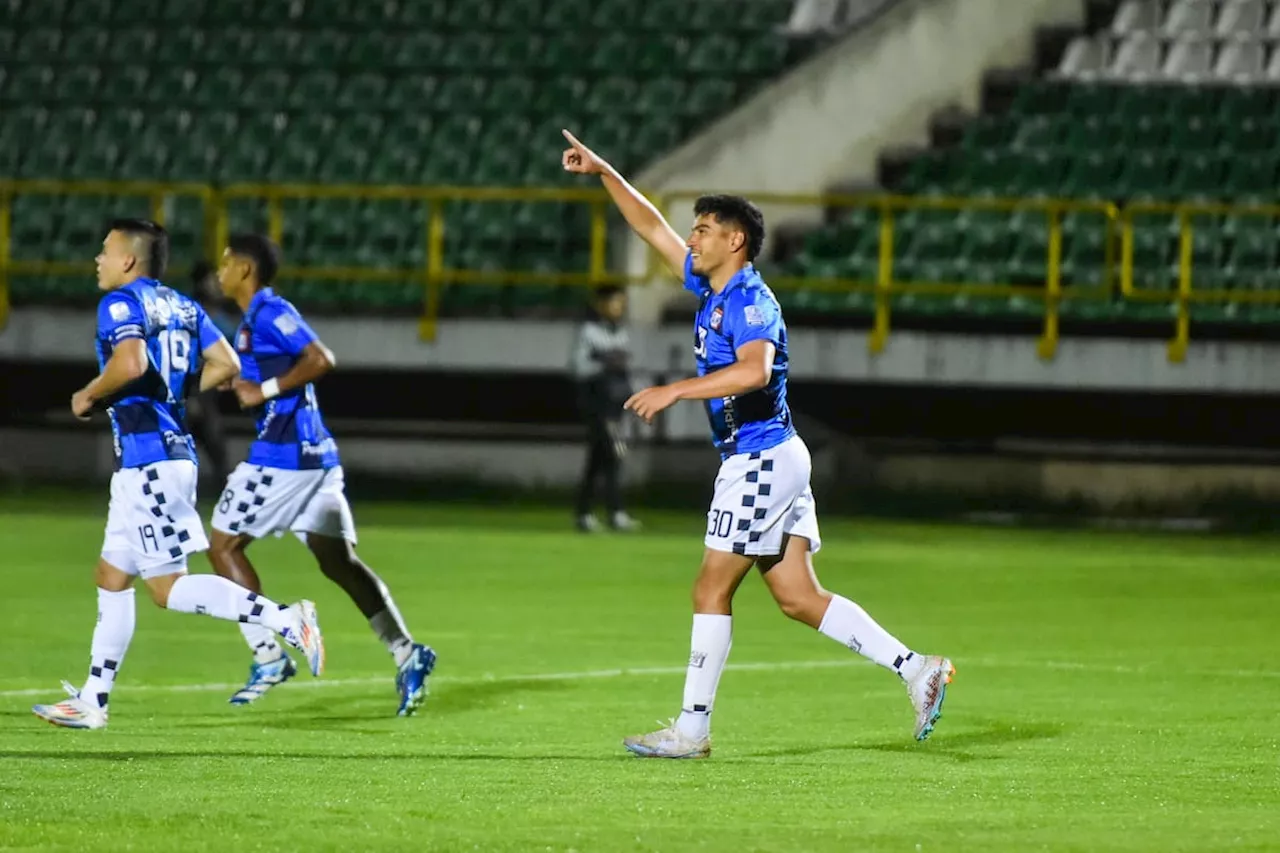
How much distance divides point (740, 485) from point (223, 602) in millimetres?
2139

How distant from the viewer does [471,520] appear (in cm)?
2169

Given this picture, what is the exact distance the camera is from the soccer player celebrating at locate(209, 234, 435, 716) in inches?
415

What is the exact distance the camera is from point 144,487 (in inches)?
371

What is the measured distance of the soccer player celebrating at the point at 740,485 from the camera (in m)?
8.59

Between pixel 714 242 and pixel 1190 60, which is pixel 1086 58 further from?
pixel 714 242

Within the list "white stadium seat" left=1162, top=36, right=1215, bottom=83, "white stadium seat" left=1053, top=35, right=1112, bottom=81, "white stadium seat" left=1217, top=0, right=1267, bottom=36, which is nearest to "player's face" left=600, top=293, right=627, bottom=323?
"white stadium seat" left=1053, top=35, right=1112, bottom=81

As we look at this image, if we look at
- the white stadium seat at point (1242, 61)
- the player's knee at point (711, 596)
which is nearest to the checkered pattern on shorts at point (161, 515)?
the player's knee at point (711, 596)

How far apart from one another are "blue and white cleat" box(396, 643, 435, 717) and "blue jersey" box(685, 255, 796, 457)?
6.30 feet

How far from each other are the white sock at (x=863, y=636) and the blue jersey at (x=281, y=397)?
8.43 ft

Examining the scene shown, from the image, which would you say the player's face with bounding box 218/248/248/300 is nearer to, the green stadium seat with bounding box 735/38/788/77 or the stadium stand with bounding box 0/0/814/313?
the stadium stand with bounding box 0/0/814/313

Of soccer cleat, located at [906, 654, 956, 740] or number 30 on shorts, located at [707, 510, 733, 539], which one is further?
soccer cleat, located at [906, 654, 956, 740]

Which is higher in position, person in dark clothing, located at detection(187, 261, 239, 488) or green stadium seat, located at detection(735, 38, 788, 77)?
green stadium seat, located at detection(735, 38, 788, 77)

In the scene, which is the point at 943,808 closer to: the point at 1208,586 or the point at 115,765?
the point at 115,765

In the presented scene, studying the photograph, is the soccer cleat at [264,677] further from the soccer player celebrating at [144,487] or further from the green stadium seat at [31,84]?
the green stadium seat at [31,84]
